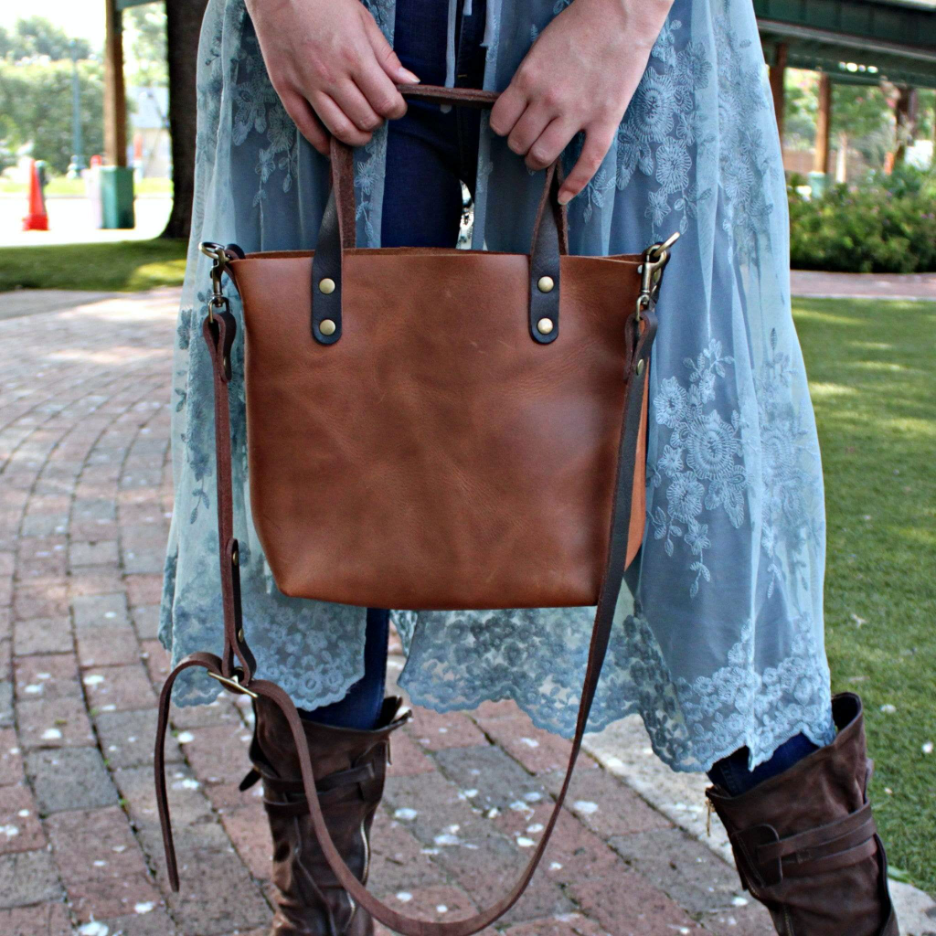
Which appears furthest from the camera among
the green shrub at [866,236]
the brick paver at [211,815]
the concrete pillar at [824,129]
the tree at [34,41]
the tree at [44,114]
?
the tree at [34,41]

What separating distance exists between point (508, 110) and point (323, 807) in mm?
897

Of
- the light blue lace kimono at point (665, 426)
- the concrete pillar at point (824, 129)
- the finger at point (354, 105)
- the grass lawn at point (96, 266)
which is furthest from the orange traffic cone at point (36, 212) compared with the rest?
the finger at point (354, 105)

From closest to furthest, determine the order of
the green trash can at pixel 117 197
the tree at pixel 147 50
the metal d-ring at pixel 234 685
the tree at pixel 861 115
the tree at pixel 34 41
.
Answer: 1. the metal d-ring at pixel 234 685
2. the green trash can at pixel 117 197
3. the tree at pixel 861 115
4. the tree at pixel 147 50
5. the tree at pixel 34 41

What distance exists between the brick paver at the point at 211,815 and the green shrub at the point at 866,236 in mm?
11166

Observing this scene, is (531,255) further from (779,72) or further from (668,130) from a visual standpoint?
(779,72)

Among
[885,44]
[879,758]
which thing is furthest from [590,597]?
[885,44]

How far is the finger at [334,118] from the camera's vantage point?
1.15 metres

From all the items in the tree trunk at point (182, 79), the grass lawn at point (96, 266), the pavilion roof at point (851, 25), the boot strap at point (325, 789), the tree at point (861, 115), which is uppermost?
the tree at point (861, 115)

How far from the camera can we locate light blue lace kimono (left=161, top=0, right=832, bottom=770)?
1.23 m

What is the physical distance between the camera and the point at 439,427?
3.77 feet

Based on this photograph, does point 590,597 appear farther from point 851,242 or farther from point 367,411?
point 851,242

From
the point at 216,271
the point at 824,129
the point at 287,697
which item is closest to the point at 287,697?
the point at 287,697

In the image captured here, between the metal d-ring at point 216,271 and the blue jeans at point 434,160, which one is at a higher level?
the blue jeans at point 434,160

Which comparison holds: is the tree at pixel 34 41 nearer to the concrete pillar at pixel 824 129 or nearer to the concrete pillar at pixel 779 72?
the concrete pillar at pixel 824 129
